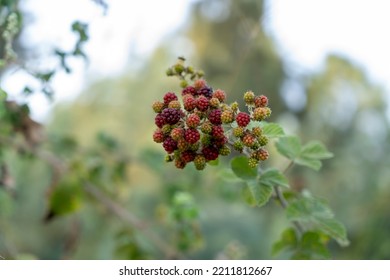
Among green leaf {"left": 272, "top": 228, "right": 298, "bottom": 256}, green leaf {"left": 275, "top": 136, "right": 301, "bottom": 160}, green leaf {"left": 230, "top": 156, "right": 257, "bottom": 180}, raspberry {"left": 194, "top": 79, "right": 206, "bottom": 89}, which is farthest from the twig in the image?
raspberry {"left": 194, "top": 79, "right": 206, "bottom": 89}

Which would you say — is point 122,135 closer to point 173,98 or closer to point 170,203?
point 170,203

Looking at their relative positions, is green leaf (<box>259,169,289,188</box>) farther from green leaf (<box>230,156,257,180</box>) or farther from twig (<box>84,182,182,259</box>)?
twig (<box>84,182,182,259</box>)

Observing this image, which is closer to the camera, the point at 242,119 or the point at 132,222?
the point at 242,119

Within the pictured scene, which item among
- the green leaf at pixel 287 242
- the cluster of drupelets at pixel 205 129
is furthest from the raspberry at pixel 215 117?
the green leaf at pixel 287 242

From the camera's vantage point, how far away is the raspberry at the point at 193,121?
92 centimetres

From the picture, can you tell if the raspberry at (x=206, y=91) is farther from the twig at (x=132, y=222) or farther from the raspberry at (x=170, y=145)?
the twig at (x=132, y=222)

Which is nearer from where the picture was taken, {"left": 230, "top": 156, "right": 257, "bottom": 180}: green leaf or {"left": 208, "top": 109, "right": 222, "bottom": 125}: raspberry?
{"left": 208, "top": 109, "right": 222, "bottom": 125}: raspberry

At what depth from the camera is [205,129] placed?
3.04 ft

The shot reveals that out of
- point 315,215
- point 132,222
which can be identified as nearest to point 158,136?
point 315,215

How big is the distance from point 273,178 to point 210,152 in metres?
0.20

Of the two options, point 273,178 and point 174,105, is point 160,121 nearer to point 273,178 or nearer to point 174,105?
point 174,105

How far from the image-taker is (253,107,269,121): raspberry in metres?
0.95

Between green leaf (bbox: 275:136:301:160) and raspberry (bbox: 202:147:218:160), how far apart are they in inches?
14.1

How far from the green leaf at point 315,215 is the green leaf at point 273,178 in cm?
10
